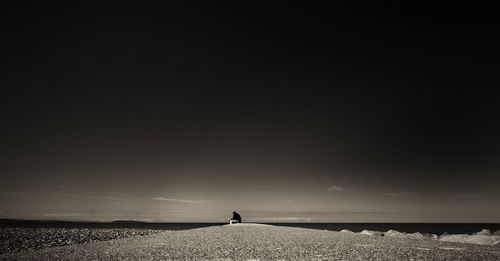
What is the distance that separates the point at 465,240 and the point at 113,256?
3857 centimetres

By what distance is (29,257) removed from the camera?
17344 mm

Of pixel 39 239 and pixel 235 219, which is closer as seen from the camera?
pixel 39 239

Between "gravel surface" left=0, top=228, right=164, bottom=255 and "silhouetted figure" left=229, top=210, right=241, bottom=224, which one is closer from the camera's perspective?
"gravel surface" left=0, top=228, right=164, bottom=255

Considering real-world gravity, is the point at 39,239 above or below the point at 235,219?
below

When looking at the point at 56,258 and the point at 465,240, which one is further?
the point at 465,240

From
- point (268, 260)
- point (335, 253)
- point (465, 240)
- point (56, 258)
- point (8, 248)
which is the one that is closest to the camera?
point (268, 260)

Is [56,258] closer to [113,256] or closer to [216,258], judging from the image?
[113,256]

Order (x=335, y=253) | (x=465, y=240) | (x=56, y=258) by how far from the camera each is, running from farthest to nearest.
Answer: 1. (x=465, y=240)
2. (x=335, y=253)
3. (x=56, y=258)

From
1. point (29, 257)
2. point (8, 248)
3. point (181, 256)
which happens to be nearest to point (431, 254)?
point (181, 256)

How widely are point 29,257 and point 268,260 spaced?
12961 mm

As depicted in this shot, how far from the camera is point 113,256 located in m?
17.3

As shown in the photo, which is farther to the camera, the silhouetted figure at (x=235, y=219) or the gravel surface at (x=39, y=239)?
the silhouetted figure at (x=235, y=219)

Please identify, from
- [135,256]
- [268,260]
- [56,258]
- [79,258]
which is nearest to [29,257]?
[56,258]

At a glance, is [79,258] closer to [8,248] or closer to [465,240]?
[8,248]
